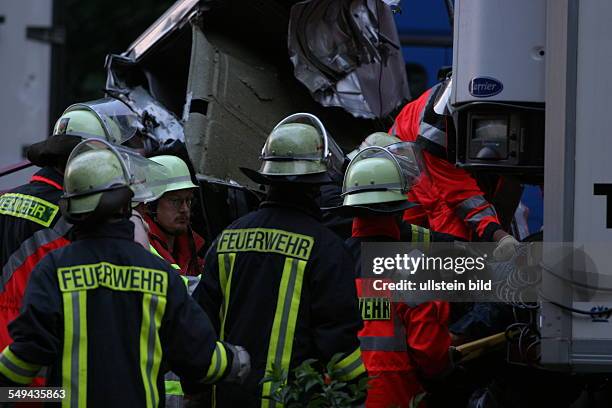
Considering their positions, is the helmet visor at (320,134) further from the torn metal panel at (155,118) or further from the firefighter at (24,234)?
the torn metal panel at (155,118)

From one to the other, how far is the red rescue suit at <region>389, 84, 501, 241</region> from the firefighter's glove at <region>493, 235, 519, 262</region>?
0.27m

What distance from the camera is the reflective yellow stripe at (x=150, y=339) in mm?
4547

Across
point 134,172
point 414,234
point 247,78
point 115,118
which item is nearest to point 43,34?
point 247,78

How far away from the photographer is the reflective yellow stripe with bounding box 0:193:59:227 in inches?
209

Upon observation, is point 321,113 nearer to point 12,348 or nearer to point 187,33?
point 187,33

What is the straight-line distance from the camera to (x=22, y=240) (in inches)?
209

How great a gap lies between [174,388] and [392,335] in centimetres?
86

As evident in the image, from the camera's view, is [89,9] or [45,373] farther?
[89,9]

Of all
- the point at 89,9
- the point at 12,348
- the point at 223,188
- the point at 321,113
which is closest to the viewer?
the point at 12,348

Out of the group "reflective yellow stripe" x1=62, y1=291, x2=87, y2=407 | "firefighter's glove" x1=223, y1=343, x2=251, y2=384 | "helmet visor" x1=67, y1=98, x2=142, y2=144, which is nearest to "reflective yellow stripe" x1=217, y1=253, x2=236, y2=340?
"firefighter's glove" x1=223, y1=343, x2=251, y2=384

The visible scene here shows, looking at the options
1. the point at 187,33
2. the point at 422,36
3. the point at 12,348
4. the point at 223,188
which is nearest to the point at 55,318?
the point at 12,348

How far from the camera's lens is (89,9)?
18844 mm

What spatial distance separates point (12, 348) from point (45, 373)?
26 cm

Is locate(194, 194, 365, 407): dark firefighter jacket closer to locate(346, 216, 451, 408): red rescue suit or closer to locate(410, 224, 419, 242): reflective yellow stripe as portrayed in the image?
locate(346, 216, 451, 408): red rescue suit
